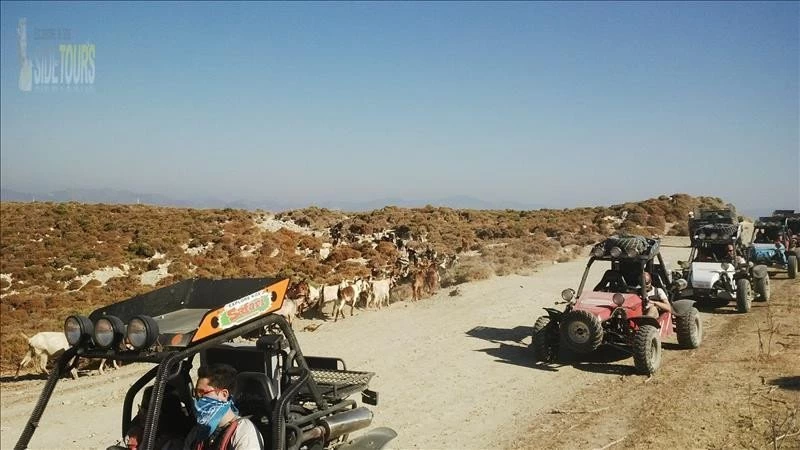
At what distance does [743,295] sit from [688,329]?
4.25 m

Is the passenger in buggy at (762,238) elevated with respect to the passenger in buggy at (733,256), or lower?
elevated

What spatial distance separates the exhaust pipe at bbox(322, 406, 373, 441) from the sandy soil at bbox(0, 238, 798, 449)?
3.58m

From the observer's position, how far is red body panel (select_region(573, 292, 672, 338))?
1057 centimetres

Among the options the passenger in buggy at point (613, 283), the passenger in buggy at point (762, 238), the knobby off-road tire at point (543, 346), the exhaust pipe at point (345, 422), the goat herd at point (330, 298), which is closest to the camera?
the exhaust pipe at point (345, 422)

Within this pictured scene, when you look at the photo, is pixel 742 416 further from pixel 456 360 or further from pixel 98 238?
pixel 98 238

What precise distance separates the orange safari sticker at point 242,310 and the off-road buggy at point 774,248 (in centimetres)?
1902

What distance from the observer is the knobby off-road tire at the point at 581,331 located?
9938 mm

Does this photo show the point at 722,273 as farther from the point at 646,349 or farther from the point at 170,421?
the point at 170,421

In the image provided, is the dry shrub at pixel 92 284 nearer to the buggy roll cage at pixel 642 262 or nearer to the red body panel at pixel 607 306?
the buggy roll cage at pixel 642 262

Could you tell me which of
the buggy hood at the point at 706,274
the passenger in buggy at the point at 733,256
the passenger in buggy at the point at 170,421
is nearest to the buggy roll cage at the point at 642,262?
the buggy hood at the point at 706,274

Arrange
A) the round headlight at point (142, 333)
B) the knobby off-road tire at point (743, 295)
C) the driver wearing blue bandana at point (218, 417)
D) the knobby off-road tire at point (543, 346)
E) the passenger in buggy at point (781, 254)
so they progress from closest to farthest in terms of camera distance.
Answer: the round headlight at point (142, 333)
the driver wearing blue bandana at point (218, 417)
the knobby off-road tire at point (543, 346)
the knobby off-road tire at point (743, 295)
the passenger in buggy at point (781, 254)

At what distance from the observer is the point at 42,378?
13.2m

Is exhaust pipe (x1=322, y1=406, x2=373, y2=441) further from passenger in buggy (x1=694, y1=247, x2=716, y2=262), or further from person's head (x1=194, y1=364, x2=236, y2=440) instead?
passenger in buggy (x1=694, y1=247, x2=716, y2=262)

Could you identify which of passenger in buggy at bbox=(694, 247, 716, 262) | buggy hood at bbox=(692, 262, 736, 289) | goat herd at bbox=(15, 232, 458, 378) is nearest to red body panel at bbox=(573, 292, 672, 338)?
buggy hood at bbox=(692, 262, 736, 289)
